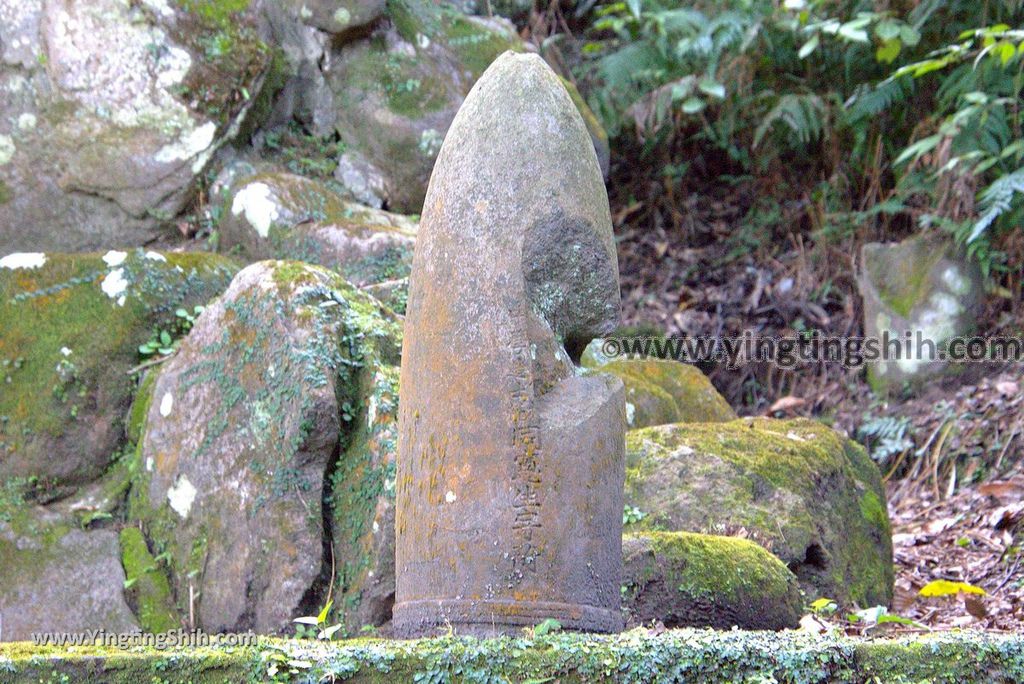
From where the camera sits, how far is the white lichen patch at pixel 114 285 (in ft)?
20.6

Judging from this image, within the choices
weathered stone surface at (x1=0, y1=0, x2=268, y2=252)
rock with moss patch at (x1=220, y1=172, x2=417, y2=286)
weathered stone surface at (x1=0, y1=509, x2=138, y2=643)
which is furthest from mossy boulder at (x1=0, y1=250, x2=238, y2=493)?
weathered stone surface at (x1=0, y1=0, x2=268, y2=252)

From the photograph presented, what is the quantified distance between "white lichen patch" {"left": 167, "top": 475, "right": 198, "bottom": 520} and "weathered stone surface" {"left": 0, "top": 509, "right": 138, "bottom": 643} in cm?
41

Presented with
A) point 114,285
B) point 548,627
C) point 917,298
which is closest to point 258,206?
point 114,285

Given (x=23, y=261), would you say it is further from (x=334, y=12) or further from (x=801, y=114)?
(x=801, y=114)

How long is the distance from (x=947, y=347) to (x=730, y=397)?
1889 mm

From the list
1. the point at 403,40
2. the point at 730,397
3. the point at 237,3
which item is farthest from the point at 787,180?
the point at 237,3

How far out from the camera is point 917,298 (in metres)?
9.13

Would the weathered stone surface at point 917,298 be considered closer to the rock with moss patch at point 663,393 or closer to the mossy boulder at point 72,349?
the rock with moss patch at point 663,393

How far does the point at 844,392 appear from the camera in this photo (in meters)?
9.74

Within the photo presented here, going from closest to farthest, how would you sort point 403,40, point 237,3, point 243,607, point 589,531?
point 589,531 → point 243,607 → point 237,3 → point 403,40

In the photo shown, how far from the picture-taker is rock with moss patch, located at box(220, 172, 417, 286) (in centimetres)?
712

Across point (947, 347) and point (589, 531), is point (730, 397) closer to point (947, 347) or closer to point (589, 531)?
point (947, 347)

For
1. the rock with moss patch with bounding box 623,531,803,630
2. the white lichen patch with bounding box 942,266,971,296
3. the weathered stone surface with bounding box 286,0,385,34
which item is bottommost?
the rock with moss patch with bounding box 623,531,803,630

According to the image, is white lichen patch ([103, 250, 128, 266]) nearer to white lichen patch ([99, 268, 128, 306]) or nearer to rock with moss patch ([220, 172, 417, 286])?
white lichen patch ([99, 268, 128, 306])
